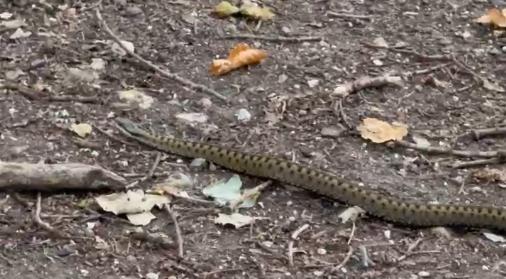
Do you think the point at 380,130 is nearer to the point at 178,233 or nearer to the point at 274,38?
the point at 274,38

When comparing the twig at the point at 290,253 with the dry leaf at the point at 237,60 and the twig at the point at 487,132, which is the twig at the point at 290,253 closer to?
the twig at the point at 487,132

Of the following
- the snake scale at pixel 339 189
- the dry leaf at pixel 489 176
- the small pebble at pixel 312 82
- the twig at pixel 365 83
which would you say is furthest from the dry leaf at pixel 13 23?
the dry leaf at pixel 489 176

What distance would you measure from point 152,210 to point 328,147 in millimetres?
1262

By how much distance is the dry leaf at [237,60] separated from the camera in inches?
280

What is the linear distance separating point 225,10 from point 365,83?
1305 mm

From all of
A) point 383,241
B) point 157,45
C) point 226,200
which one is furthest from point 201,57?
point 383,241

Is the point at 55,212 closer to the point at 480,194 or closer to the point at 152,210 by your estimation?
the point at 152,210

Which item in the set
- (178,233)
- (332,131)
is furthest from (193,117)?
(178,233)

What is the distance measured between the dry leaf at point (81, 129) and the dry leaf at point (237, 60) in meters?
1.11

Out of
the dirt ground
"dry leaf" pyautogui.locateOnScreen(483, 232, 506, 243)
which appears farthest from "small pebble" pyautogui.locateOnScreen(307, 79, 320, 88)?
"dry leaf" pyautogui.locateOnScreen(483, 232, 506, 243)

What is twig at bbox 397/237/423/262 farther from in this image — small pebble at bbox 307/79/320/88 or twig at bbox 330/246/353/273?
small pebble at bbox 307/79/320/88

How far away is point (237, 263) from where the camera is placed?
5.30 m

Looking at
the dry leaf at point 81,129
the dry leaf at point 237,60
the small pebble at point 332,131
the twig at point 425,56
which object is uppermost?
the dry leaf at point 81,129

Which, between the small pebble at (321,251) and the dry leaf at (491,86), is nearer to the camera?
the small pebble at (321,251)
